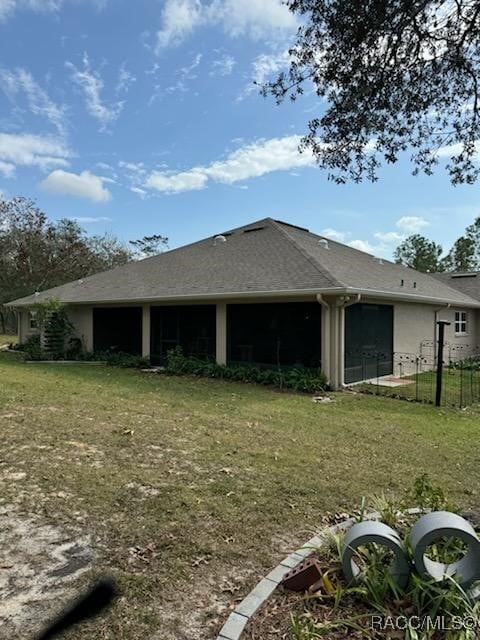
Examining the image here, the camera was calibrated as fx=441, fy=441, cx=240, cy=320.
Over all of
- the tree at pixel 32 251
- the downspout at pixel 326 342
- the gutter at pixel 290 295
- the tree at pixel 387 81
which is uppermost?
the tree at pixel 32 251

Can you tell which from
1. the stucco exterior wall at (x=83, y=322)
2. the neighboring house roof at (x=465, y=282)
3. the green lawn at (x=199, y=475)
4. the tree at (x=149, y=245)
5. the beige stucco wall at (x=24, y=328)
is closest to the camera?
the green lawn at (x=199, y=475)

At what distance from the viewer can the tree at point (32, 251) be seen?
102 ft

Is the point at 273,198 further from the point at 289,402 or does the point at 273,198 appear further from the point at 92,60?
the point at 289,402

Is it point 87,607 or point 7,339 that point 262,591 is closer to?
point 87,607

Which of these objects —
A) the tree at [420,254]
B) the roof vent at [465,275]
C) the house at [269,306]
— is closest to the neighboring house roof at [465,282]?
the roof vent at [465,275]

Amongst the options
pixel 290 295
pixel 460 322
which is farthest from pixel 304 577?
pixel 460 322

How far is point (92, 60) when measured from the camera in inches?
402

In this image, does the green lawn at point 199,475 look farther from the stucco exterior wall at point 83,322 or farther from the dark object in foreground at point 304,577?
the stucco exterior wall at point 83,322

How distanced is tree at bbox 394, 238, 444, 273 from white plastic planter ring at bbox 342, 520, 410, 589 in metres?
44.9

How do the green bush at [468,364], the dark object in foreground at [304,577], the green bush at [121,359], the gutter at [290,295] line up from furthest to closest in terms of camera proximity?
the green bush at [468,364]
the green bush at [121,359]
the gutter at [290,295]
the dark object in foreground at [304,577]

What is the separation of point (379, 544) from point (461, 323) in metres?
17.3

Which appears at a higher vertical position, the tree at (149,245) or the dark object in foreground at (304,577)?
the tree at (149,245)

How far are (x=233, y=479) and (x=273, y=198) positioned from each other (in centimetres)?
1418

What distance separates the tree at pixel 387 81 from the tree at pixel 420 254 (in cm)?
4103
